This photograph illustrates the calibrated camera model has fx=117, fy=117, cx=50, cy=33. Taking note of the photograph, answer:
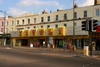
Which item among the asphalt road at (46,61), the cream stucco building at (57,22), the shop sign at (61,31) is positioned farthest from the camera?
the shop sign at (61,31)

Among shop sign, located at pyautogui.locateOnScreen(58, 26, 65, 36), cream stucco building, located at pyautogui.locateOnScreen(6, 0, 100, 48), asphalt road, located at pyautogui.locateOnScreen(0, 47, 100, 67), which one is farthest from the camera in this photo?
shop sign, located at pyautogui.locateOnScreen(58, 26, 65, 36)

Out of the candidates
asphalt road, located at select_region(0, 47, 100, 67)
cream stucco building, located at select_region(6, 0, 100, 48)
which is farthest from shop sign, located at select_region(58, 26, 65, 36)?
asphalt road, located at select_region(0, 47, 100, 67)

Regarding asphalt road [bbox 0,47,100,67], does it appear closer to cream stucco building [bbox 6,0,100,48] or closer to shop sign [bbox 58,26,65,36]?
cream stucco building [bbox 6,0,100,48]

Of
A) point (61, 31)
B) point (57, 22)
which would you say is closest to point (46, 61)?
point (61, 31)

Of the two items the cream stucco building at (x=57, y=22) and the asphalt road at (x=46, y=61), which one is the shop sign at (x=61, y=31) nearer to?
the cream stucco building at (x=57, y=22)

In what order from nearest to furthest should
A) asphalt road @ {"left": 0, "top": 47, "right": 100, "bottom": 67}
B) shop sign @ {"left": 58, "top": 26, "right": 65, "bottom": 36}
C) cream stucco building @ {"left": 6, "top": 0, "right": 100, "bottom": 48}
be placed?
1. asphalt road @ {"left": 0, "top": 47, "right": 100, "bottom": 67}
2. cream stucco building @ {"left": 6, "top": 0, "right": 100, "bottom": 48}
3. shop sign @ {"left": 58, "top": 26, "right": 65, "bottom": 36}

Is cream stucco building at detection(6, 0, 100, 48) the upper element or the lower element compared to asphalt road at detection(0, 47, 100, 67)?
upper

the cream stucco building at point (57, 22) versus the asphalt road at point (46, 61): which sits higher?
the cream stucco building at point (57, 22)

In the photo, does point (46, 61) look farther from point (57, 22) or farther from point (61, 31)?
point (57, 22)

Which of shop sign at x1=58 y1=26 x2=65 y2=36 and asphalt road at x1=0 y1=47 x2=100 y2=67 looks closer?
asphalt road at x1=0 y1=47 x2=100 y2=67

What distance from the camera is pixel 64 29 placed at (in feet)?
94.3

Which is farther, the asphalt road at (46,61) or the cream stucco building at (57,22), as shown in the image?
the cream stucco building at (57,22)

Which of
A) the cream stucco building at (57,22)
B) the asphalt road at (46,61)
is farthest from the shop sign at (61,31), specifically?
the asphalt road at (46,61)

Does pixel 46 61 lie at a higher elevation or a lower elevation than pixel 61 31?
lower
